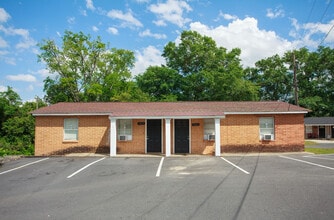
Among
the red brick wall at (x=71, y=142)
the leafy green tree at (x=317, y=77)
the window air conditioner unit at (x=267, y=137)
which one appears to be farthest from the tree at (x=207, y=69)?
the red brick wall at (x=71, y=142)

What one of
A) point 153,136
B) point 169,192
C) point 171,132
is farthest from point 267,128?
point 169,192

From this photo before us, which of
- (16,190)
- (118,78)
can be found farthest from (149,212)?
(118,78)

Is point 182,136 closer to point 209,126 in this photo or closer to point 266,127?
point 209,126

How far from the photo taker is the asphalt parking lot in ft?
17.9

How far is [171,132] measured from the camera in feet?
53.0

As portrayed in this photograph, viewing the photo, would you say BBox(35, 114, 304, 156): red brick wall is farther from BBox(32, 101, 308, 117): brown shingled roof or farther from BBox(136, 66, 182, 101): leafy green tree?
BBox(136, 66, 182, 101): leafy green tree

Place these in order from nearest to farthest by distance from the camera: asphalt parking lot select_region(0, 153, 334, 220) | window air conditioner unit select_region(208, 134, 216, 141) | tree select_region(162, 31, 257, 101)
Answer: asphalt parking lot select_region(0, 153, 334, 220)
window air conditioner unit select_region(208, 134, 216, 141)
tree select_region(162, 31, 257, 101)

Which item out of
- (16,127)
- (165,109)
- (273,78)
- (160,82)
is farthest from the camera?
(273,78)

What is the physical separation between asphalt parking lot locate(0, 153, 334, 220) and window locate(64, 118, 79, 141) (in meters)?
4.99

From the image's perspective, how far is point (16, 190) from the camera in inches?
300

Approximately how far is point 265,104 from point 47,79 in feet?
100

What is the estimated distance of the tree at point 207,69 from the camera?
112ft

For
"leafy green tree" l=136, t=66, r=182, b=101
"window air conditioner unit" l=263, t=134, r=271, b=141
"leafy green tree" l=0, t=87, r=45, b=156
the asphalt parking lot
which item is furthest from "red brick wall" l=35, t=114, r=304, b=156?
"leafy green tree" l=136, t=66, r=182, b=101

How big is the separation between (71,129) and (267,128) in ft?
42.9
